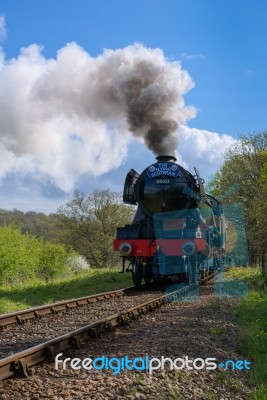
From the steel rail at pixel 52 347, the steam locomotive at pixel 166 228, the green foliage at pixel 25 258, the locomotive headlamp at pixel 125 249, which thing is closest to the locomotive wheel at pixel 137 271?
the steam locomotive at pixel 166 228

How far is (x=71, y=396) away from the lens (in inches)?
165

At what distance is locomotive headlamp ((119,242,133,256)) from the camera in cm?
1413

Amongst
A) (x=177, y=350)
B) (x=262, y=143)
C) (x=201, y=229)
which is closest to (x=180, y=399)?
(x=177, y=350)

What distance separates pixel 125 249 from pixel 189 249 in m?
2.09

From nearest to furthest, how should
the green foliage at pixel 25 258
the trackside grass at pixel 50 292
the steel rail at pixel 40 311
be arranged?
the steel rail at pixel 40 311 < the trackside grass at pixel 50 292 < the green foliage at pixel 25 258

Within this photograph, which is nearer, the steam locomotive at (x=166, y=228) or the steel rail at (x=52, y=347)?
the steel rail at (x=52, y=347)

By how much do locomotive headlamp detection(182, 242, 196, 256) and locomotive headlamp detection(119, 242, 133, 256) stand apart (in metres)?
1.75

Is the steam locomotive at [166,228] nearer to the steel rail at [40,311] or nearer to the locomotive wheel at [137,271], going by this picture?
the locomotive wheel at [137,271]

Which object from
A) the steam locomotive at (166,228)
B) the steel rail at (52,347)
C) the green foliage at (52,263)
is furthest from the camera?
the green foliage at (52,263)

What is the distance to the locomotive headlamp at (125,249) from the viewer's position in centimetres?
1413

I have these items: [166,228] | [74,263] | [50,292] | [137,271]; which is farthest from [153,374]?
[74,263]

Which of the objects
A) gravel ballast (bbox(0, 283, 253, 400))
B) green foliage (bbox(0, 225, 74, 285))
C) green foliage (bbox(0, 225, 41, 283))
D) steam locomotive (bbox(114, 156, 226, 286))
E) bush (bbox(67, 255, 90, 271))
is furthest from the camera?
bush (bbox(67, 255, 90, 271))

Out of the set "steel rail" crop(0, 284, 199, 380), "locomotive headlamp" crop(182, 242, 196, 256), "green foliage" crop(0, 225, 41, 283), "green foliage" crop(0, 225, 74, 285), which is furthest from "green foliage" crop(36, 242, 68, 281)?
"steel rail" crop(0, 284, 199, 380)

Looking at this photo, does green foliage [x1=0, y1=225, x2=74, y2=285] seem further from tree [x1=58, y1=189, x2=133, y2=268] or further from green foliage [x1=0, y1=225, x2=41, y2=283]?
tree [x1=58, y1=189, x2=133, y2=268]
